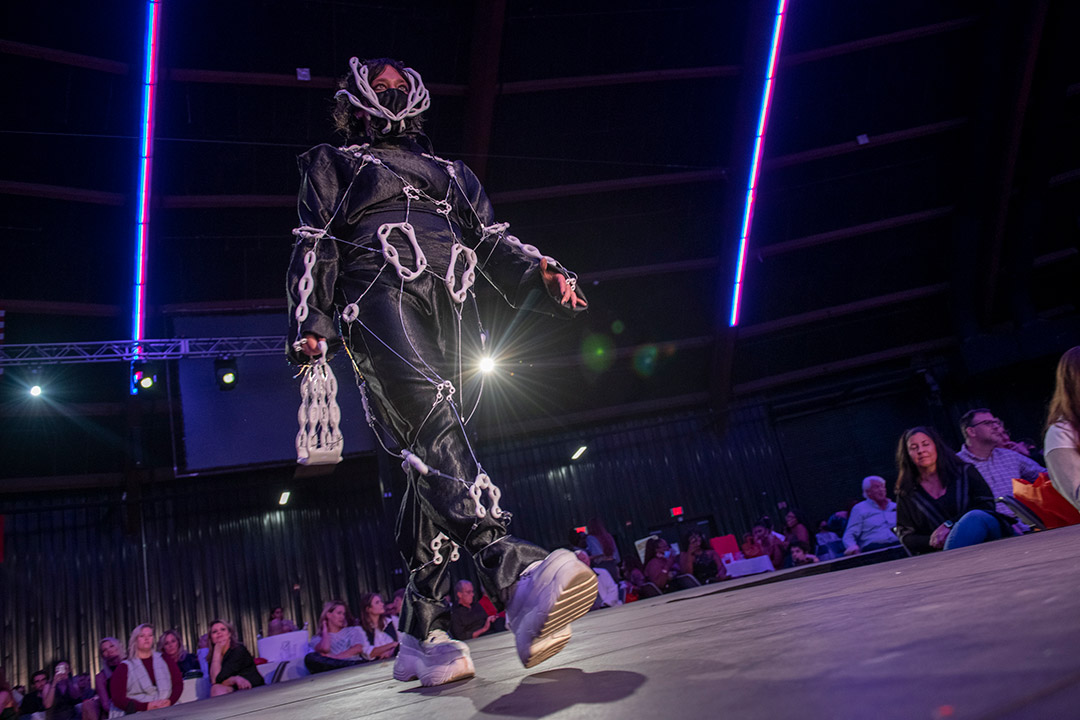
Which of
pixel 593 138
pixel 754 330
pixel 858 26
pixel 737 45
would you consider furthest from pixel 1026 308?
pixel 593 138

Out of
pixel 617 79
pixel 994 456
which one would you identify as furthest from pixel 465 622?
pixel 617 79

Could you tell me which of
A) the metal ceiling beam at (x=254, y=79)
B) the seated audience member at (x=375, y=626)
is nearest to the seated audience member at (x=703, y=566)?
the seated audience member at (x=375, y=626)

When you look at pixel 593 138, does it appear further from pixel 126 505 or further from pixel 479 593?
pixel 126 505

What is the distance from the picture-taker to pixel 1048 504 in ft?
9.48

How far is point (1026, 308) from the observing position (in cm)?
1192

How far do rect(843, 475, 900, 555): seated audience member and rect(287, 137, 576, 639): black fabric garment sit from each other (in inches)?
174

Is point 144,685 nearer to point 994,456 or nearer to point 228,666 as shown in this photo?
point 228,666

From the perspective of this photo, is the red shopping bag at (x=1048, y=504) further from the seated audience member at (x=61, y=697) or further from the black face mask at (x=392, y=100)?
the seated audience member at (x=61, y=697)

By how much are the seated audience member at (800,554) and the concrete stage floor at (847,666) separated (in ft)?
24.9

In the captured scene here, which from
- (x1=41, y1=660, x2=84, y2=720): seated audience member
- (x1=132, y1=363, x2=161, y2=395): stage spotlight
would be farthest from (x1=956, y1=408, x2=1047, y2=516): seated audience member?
(x1=132, y1=363, x2=161, y2=395): stage spotlight

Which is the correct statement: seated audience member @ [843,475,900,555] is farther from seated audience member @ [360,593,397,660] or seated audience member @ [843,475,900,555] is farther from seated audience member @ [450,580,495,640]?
seated audience member @ [360,593,397,660]

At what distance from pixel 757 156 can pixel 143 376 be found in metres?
8.43

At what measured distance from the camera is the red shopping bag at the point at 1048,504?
2.82 m

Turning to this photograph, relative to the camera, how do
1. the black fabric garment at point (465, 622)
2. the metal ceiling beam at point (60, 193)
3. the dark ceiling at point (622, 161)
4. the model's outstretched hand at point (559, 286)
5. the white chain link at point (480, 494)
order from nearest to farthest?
1. the white chain link at point (480, 494)
2. the model's outstretched hand at point (559, 286)
3. the black fabric garment at point (465, 622)
4. the dark ceiling at point (622, 161)
5. the metal ceiling beam at point (60, 193)
